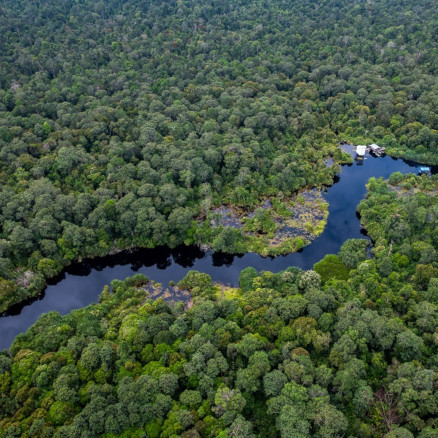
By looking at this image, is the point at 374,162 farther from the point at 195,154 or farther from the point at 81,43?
the point at 81,43

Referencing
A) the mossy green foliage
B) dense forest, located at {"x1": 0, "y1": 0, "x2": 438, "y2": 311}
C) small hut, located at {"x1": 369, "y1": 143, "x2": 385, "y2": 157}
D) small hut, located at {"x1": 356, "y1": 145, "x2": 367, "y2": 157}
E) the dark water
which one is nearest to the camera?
the mossy green foliage

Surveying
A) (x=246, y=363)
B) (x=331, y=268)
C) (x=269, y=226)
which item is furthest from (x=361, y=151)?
(x=246, y=363)

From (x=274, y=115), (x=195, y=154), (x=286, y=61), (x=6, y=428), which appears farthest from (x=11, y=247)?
(x=286, y=61)

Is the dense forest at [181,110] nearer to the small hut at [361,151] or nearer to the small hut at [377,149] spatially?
the small hut at [377,149]

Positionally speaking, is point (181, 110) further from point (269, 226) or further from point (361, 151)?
point (361, 151)

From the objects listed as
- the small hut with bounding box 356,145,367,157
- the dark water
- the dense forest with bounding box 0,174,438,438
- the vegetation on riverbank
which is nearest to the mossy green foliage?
the dense forest with bounding box 0,174,438,438

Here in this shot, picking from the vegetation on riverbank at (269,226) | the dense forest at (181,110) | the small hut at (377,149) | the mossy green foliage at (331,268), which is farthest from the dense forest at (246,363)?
the small hut at (377,149)

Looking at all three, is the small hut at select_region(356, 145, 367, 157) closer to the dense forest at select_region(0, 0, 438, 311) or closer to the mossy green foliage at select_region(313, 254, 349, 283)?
the dense forest at select_region(0, 0, 438, 311)
